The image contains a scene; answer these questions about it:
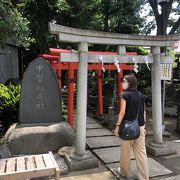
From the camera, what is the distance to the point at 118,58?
5.93 meters

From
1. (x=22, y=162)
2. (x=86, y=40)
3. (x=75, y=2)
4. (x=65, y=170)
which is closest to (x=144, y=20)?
(x=75, y=2)

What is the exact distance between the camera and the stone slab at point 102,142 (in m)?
7.17

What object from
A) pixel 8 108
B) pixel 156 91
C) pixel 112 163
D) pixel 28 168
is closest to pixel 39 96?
pixel 8 108

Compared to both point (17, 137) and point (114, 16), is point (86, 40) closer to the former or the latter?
point (17, 137)

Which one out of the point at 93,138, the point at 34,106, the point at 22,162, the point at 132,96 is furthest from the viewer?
the point at 93,138

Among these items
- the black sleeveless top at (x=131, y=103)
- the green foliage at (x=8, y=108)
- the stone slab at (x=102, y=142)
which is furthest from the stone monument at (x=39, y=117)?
the black sleeveless top at (x=131, y=103)

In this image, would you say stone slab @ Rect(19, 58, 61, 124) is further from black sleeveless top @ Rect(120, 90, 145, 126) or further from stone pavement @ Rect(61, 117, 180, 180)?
black sleeveless top @ Rect(120, 90, 145, 126)

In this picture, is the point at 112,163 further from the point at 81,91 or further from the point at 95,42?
the point at 95,42

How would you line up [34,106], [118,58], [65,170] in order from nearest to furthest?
[65,170], [118,58], [34,106]

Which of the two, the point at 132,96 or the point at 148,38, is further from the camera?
the point at 148,38

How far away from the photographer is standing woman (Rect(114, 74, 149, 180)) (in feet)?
15.0

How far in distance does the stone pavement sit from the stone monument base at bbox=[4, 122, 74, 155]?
3.02ft

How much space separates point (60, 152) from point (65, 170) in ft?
2.65

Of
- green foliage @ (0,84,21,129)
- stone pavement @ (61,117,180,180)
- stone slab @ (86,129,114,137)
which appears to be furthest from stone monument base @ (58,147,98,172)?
green foliage @ (0,84,21,129)
